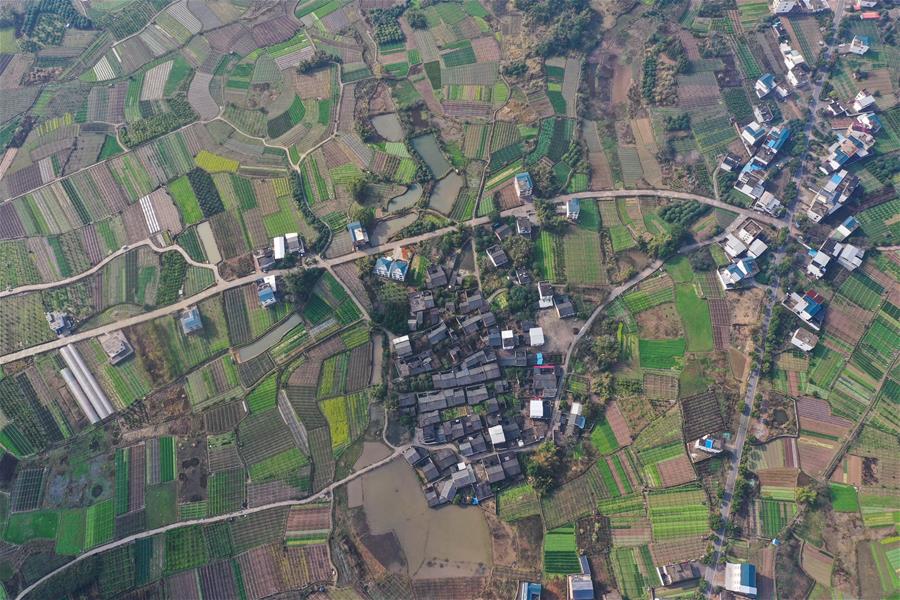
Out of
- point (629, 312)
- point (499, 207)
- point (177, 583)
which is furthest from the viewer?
point (499, 207)

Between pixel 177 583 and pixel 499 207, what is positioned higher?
pixel 499 207

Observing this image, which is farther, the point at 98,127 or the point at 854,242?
the point at 98,127

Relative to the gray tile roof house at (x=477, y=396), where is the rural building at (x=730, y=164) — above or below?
above

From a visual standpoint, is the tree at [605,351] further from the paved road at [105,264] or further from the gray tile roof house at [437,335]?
the paved road at [105,264]

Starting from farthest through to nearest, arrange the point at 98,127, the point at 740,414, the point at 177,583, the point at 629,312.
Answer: the point at 98,127 < the point at 629,312 < the point at 740,414 < the point at 177,583

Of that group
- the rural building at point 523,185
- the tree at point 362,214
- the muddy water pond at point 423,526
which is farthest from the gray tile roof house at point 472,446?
the rural building at point 523,185

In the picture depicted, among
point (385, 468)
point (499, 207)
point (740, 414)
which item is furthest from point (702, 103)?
point (385, 468)

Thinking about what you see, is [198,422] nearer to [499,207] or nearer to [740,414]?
[499,207]

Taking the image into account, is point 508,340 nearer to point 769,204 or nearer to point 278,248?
point 278,248
